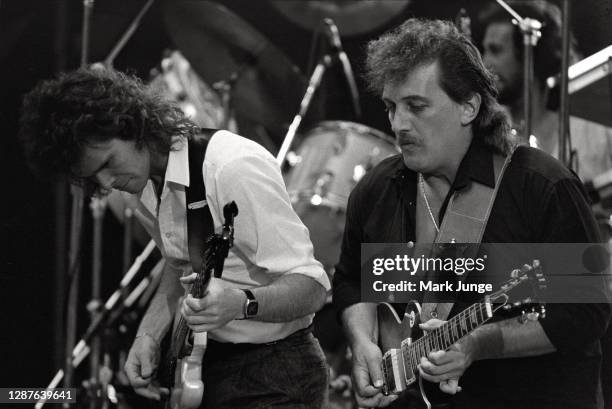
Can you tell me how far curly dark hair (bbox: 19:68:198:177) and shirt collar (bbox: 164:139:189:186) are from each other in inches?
1.9

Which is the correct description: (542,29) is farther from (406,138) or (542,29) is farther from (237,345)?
(237,345)

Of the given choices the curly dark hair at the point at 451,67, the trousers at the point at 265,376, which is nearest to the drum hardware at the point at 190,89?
the curly dark hair at the point at 451,67

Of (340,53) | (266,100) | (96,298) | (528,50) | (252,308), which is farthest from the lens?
(266,100)

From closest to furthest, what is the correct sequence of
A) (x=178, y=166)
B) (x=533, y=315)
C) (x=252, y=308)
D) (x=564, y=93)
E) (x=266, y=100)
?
(x=533, y=315), (x=252, y=308), (x=178, y=166), (x=564, y=93), (x=266, y=100)

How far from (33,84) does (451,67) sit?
1.99 metres

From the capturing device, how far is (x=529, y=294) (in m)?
1.95

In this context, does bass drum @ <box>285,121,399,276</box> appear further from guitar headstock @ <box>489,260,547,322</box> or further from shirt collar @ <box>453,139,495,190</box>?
guitar headstock @ <box>489,260,547,322</box>

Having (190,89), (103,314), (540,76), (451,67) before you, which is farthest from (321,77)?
(451,67)

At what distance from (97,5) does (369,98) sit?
56.3 inches

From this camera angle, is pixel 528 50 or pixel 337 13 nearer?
pixel 528 50

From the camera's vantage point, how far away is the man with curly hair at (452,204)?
211cm

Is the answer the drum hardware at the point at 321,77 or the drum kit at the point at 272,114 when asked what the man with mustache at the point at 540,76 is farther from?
the drum hardware at the point at 321,77

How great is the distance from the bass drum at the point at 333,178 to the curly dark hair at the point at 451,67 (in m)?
1.31

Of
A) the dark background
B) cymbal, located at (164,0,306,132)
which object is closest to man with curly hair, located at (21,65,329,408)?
the dark background
